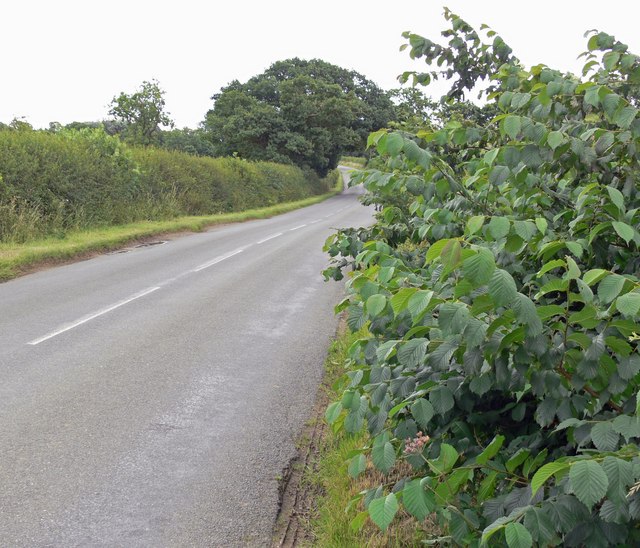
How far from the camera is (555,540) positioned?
1855 millimetres

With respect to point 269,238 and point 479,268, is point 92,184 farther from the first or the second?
point 479,268

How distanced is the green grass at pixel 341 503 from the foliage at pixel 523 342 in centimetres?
57

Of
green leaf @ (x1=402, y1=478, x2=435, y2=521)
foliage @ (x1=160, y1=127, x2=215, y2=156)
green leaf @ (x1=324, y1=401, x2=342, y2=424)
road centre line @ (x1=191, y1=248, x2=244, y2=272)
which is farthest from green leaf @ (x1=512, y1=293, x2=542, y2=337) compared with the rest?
foliage @ (x1=160, y1=127, x2=215, y2=156)

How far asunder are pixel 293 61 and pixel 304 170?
14.5 meters

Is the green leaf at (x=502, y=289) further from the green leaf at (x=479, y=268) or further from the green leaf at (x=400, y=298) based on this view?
the green leaf at (x=400, y=298)

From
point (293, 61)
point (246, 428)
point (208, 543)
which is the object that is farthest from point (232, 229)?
point (293, 61)

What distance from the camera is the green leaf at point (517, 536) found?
172 cm

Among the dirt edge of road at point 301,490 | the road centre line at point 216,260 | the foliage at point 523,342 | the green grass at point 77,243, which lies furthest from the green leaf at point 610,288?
the green grass at point 77,243

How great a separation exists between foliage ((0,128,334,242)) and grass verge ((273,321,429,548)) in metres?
13.6

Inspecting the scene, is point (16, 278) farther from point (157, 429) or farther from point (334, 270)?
point (334, 270)

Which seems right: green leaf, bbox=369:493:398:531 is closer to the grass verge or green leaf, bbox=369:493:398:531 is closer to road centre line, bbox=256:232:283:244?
the grass verge

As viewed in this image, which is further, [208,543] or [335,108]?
[335,108]

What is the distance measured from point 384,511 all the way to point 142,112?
39486mm

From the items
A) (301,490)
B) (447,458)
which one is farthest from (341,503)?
(447,458)
